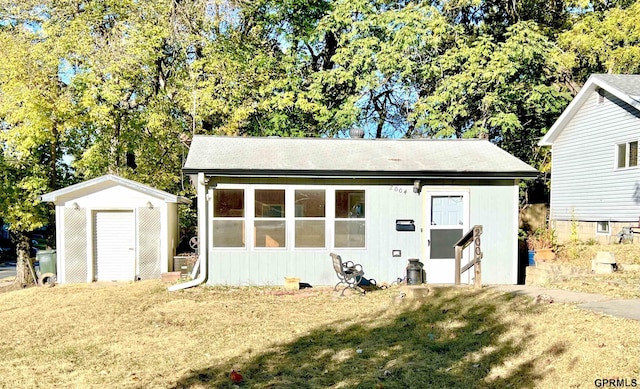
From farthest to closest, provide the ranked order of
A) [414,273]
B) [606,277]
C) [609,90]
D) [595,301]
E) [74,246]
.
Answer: [609,90]
[74,246]
[414,273]
[606,277]
[595,301]

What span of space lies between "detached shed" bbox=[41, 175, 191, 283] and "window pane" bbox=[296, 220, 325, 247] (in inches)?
157

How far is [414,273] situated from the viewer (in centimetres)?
1018

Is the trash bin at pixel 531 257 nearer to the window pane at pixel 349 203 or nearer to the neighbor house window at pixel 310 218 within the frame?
the window pane at pixel 349 203

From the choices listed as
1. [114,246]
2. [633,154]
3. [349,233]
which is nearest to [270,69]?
[114,246]

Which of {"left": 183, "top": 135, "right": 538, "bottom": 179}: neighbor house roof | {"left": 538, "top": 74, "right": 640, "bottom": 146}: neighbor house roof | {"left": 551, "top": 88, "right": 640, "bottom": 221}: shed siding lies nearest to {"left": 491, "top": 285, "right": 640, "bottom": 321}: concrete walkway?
{"left": 183, "top": 135, "right": 538, "bottom": 179}: neighbor house roof

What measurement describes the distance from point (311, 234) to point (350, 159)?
1.96 m

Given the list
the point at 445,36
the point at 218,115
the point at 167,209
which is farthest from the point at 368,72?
the point at 167,209

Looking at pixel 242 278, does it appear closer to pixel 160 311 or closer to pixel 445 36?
pixel 160 311

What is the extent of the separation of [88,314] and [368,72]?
13.0m

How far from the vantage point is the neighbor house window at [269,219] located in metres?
10.5

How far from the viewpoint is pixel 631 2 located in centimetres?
1877

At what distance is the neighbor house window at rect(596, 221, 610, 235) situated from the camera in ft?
51.6

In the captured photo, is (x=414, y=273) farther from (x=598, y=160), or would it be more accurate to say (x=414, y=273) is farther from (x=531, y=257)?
(x=598, y=160)

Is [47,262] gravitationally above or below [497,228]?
below
